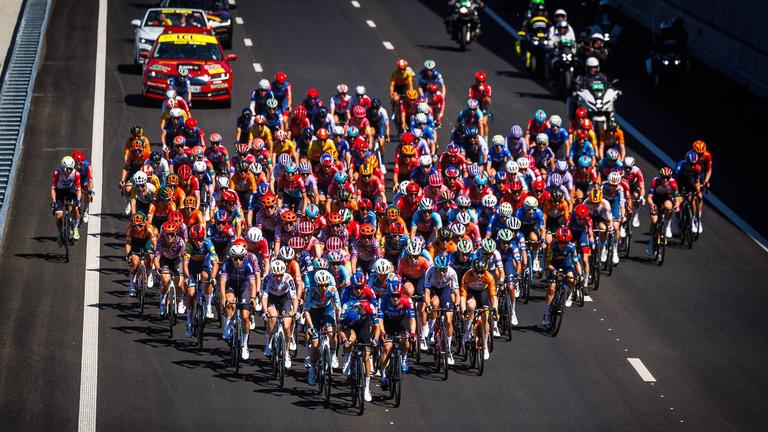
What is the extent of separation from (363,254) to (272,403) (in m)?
3.56

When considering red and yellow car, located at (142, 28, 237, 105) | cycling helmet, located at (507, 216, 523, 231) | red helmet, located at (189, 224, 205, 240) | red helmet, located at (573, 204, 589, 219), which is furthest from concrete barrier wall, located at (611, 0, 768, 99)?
red helmet, located at (189, 224, 205, 240)

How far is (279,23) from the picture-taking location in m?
50.4

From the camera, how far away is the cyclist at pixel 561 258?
26141mm

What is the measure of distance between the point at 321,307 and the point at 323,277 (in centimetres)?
44

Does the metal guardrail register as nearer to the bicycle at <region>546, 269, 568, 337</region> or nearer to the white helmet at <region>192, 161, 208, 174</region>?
the white helmet at <region>192, 161, 208, 174</region>

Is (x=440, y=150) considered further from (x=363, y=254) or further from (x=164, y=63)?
(x=363, y=254)

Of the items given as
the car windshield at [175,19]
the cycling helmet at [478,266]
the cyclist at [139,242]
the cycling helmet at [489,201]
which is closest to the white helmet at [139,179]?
the cyclist at [139,242]

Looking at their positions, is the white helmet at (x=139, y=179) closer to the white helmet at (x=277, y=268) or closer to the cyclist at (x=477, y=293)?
the white helmet at (x=277, y=268)

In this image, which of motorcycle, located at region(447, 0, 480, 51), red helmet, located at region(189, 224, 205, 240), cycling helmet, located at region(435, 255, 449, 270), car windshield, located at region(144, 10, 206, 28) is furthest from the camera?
motorcycle, located at region(447, 0, 480, 51)

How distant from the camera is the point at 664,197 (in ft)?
99.7

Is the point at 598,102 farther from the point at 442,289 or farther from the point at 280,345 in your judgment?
the point at 280,345

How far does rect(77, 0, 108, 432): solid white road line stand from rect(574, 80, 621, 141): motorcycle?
10629 millimetres

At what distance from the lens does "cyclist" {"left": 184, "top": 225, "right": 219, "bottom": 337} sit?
2519 cm

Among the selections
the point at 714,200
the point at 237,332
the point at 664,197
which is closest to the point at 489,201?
the point at 664,197
